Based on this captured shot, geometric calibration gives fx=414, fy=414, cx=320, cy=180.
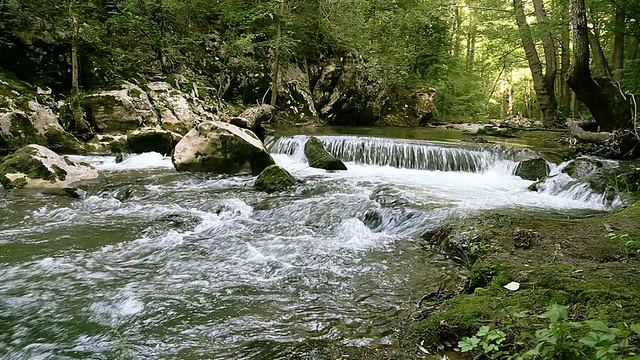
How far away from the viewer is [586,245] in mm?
3938

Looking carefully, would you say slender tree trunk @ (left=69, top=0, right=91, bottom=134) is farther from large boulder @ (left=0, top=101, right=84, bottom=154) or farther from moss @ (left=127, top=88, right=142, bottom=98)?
moss @ (left=127, top=88, right=142, bottom=98)

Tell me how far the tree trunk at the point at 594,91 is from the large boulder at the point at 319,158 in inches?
214

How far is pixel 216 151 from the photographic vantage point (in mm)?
9344

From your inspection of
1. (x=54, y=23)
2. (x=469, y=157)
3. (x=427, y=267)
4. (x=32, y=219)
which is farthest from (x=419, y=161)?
(x=54, y=23)

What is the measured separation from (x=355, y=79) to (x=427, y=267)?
1680cm

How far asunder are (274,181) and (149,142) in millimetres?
4897

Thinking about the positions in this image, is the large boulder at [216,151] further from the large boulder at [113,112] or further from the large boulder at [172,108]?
the large boulder at [172,108]

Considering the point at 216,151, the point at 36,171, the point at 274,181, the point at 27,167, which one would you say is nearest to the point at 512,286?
the point at 274,181

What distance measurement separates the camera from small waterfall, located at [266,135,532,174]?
10.6m

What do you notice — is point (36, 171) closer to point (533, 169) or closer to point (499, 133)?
point (533, 169)

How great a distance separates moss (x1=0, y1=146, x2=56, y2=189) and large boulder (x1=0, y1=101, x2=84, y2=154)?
197 cm

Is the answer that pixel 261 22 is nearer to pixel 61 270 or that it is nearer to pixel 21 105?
pixel 21 105

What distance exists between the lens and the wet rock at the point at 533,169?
375 inches

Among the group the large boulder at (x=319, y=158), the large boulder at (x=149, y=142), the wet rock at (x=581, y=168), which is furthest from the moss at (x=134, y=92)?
the wet rock at (x=581, y=168)
